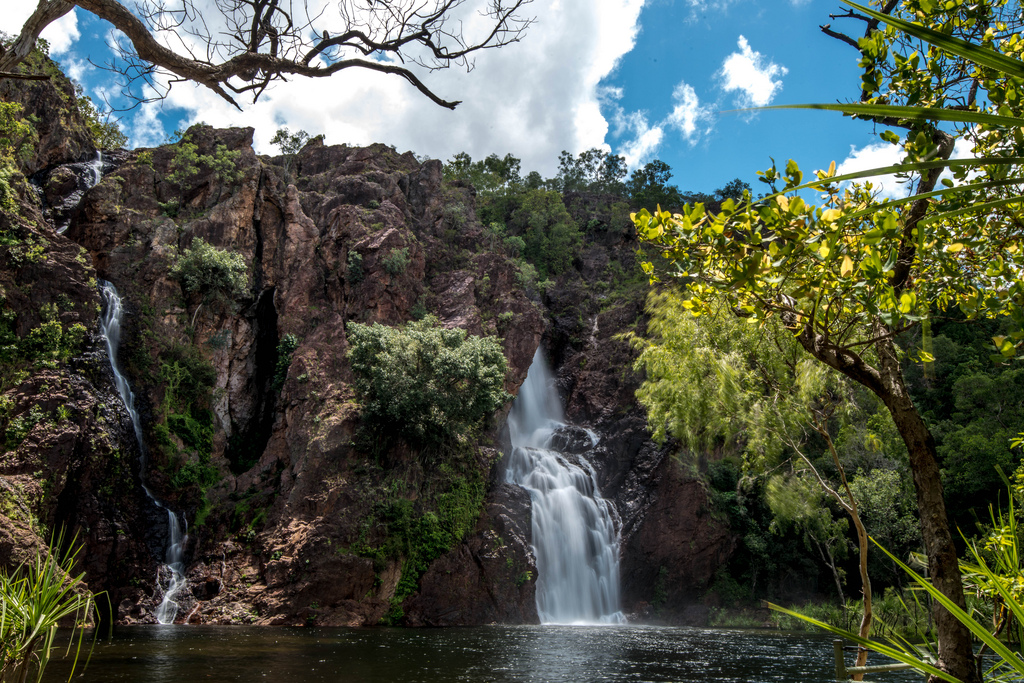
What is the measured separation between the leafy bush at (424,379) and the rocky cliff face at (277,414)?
1.24 metres

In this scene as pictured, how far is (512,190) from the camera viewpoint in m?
54.3

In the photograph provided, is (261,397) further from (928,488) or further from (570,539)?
(928,488)

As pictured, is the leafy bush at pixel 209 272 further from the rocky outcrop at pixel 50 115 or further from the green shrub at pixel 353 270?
the rocky outcrop at pixel 50 115

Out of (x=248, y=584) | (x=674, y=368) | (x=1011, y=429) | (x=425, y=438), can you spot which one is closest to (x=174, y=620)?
(x=248, y=584)

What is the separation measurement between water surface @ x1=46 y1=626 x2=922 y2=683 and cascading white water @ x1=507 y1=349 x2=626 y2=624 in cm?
691

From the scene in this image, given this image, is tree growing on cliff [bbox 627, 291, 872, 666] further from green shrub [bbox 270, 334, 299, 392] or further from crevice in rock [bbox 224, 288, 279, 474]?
crevice in rock [bbox 224, 288, 279, 474]

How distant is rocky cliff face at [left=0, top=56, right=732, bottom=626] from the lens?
1938cm

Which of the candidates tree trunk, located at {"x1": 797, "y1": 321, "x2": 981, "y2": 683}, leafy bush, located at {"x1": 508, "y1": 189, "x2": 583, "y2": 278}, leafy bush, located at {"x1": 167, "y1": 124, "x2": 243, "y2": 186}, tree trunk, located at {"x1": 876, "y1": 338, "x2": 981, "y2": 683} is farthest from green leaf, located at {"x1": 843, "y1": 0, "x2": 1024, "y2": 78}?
leafy bush, located at {"x1": 508, "y1": 189, "x2": 583, "y2": 278}

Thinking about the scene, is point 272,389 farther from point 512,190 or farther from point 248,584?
point 512,190

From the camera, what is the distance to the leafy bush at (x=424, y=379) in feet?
78.5

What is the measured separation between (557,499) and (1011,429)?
18.9 meters

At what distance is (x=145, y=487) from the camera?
2127 centimetres

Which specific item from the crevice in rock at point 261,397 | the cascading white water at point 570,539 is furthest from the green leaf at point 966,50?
the cascading white water at point 570,539

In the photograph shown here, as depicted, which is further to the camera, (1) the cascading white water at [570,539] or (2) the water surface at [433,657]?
(1) the cascading white water at [570,539]
